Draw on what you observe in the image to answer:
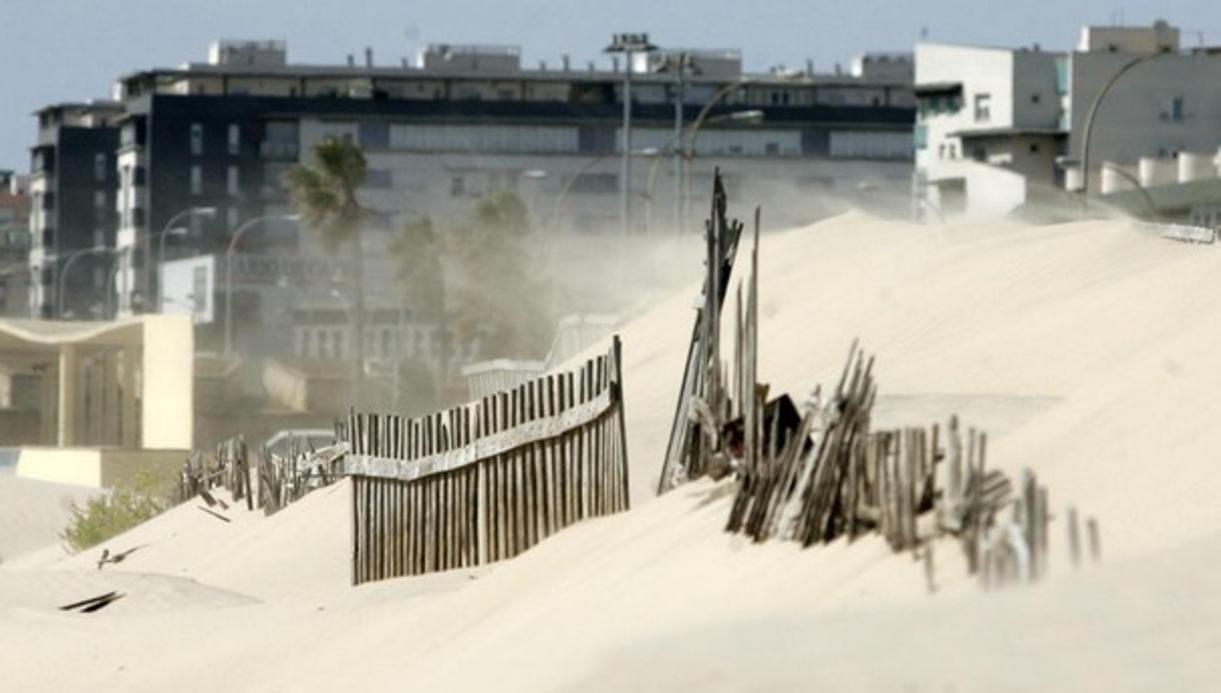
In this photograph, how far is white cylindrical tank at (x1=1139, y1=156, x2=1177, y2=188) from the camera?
113312 mm

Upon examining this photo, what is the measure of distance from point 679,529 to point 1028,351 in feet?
34.3

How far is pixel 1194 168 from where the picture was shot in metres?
110

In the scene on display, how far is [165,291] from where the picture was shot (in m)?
135

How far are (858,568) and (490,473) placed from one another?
8710 mm

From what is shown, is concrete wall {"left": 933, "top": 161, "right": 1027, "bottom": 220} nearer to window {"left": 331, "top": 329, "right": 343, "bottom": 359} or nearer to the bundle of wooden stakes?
window {"left": 331, "top": 329, "right": 343, "bottom": 359}

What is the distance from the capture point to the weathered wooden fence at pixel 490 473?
2300 centimetres

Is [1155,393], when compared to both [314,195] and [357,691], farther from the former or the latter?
Answer: [314,195]

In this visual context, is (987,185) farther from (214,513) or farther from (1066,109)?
(214,513)

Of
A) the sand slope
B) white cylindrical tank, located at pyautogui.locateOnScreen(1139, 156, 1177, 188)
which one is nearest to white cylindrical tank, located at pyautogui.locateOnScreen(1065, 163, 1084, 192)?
white cylindrical tank, located at pyautogui.locateOnScreen(1139, 156, 1177, 188)

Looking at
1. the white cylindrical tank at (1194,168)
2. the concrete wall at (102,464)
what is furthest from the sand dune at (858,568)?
the white cylindrical tank at (1194,168)

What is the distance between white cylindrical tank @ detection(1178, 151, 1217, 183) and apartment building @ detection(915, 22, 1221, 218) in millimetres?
15314

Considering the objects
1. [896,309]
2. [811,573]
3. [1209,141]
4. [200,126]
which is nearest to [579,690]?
[811,573]

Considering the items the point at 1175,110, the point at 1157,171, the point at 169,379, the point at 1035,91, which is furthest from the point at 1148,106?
the point at 169,379

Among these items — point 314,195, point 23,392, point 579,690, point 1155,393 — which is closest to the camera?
point 579,690
